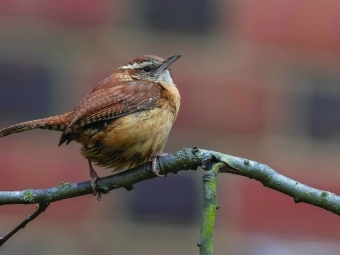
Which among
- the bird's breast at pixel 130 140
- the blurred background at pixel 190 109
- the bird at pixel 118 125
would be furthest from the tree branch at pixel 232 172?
the blurred background at pixel 190 109

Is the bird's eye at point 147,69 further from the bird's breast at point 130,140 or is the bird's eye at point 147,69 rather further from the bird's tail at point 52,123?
the bird's tail at point 52,123

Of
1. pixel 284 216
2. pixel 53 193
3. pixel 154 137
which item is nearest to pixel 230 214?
pixel 284 216

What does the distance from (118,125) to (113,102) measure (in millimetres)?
152

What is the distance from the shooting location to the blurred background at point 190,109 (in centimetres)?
608

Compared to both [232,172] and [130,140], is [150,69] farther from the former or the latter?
[232,172]

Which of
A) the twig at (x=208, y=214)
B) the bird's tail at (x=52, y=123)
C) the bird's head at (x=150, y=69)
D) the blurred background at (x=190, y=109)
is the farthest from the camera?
the blurred background at (x=190, y=109)

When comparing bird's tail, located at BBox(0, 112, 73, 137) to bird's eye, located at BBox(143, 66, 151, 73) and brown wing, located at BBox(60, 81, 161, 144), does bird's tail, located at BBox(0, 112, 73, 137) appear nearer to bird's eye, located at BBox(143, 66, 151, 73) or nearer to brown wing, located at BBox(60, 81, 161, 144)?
brown wing, located at BBox(60, 81, 161, 144)

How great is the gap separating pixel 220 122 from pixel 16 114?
1581 mm

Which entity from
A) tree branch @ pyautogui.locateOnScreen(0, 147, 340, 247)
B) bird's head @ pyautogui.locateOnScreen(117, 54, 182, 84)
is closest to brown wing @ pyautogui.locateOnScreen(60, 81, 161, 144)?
bird's head @ pyautogui.locateOnScreen(117, 54, 182, 84)

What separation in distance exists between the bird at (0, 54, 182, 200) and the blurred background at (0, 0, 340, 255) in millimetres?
2473

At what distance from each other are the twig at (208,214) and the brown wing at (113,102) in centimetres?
109

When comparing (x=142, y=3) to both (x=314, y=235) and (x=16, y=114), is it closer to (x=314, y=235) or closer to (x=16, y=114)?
(x=16, y=114)

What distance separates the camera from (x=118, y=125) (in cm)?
334

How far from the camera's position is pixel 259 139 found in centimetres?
625
